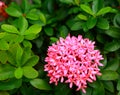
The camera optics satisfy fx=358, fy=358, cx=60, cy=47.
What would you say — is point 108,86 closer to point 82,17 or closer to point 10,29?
point 82,17

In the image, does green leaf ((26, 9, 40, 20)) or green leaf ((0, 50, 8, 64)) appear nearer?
green leaf ((0, 50, 8, 64))

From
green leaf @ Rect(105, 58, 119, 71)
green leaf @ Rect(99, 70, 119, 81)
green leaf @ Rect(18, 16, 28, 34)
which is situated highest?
green leaf @ Rect(18, 16, 28, 34)

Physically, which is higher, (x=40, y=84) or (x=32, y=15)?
(x=32, y=15)

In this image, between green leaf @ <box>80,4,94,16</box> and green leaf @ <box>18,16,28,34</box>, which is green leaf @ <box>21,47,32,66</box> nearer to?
green leaf @ <box>18,16,28,34</box>

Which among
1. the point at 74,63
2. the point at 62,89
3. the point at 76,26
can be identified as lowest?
the point at 62,89

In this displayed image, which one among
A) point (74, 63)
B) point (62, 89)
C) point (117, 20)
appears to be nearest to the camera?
point (74, 63)

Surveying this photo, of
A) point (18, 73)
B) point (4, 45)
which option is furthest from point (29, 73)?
point (4, 45)

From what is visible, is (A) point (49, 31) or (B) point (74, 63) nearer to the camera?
(B) point (74, 63)

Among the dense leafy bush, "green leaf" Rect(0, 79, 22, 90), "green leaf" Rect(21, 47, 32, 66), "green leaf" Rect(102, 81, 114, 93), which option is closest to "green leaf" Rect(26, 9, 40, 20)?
the dense leafy bush
